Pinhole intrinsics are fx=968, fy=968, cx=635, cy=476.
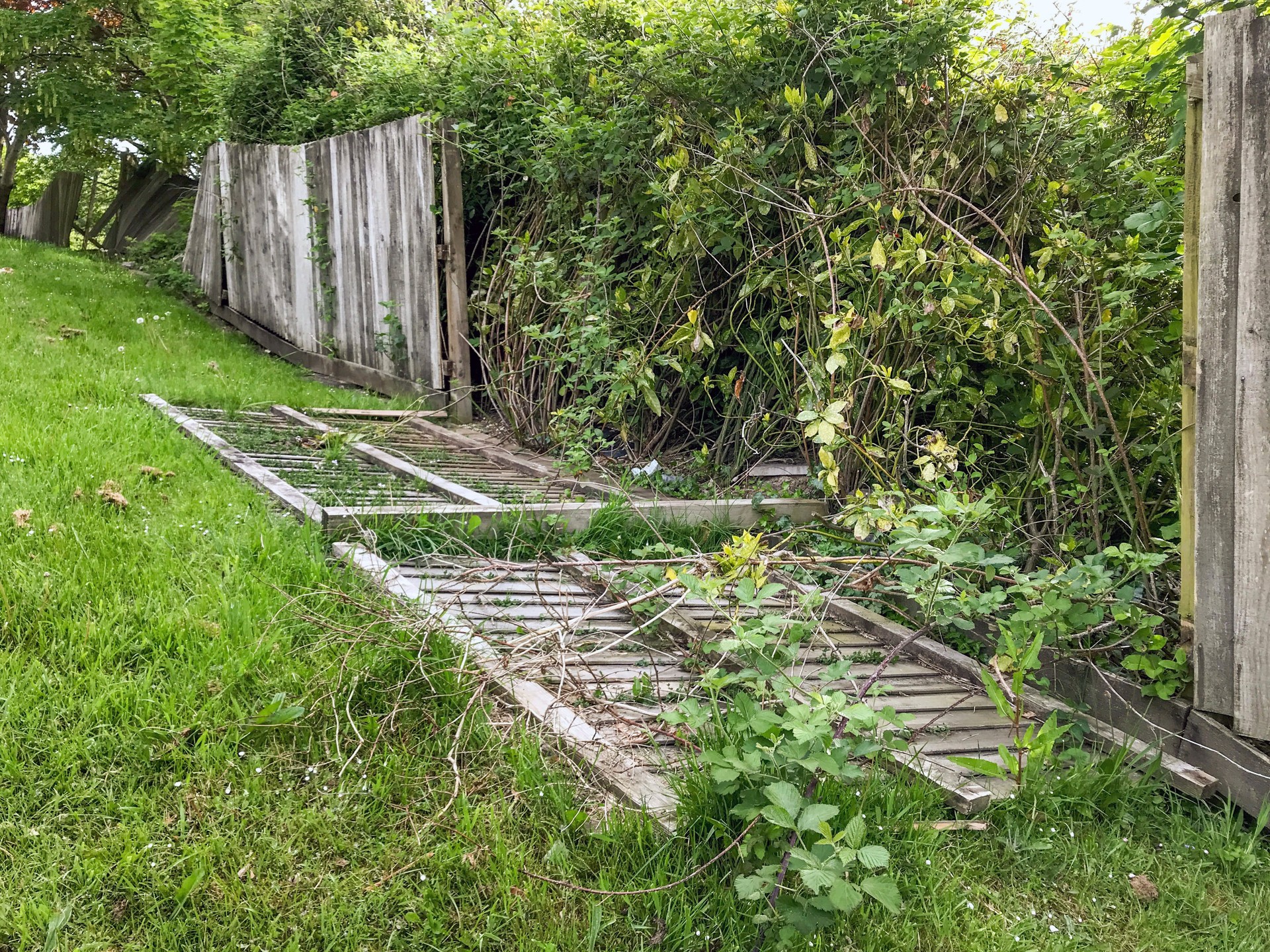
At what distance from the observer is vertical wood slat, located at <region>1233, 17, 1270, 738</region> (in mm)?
2307

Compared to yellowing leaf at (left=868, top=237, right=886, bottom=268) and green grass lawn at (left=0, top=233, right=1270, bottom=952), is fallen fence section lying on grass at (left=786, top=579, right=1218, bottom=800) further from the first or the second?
Result: yellowing leaf at (left=868, top=237, right=886, bottom=268)

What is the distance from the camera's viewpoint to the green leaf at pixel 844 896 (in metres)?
1.66

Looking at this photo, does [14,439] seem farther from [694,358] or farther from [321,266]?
[321,266]

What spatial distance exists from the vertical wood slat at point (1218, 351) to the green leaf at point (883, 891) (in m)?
1.29

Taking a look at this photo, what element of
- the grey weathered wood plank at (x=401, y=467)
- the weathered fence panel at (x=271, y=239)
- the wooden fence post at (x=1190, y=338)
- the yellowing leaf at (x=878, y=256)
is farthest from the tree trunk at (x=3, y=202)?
the wooden fence post at (x=1190, y=338)

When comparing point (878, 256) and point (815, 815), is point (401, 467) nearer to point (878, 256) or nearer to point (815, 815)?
point (878, 256)

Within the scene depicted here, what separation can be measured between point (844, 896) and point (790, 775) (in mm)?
340

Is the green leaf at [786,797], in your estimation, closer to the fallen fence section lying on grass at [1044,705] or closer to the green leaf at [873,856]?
the green leaf at [873,856]

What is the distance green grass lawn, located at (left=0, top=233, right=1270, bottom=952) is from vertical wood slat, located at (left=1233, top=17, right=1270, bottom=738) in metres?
0.43

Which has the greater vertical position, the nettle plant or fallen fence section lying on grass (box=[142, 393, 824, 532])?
fallen fence section lying on grass (box=[142, 393, 824, 532])

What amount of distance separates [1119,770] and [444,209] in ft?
19.3

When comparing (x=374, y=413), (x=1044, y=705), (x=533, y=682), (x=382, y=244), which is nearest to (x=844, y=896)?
(x=533, y=682)

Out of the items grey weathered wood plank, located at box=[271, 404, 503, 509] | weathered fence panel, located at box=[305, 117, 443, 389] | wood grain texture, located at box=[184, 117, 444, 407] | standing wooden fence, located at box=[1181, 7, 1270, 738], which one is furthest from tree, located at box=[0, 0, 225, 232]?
standing wooden fence, located at box=[1181, 7, 1270, 738]

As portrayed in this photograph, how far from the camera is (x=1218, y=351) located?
7.90 feet
